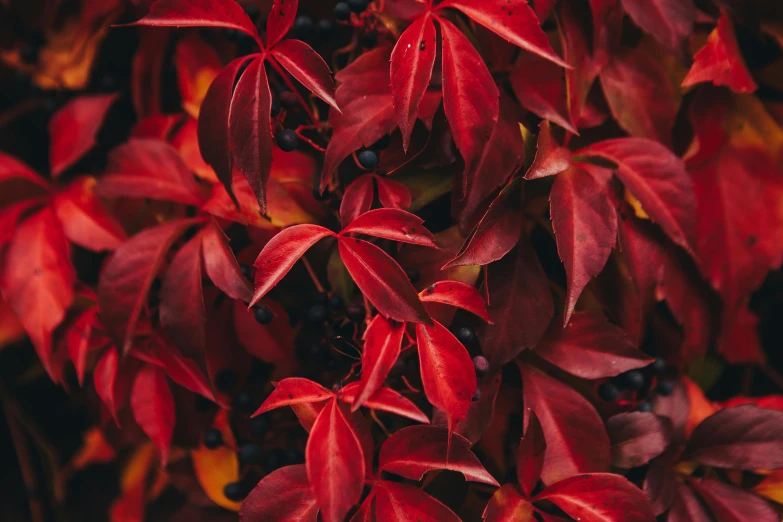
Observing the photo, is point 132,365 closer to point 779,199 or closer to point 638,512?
point 638,512

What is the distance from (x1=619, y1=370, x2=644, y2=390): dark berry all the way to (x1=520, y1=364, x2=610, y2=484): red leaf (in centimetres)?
7

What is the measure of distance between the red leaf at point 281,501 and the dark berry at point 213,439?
0.16 metres

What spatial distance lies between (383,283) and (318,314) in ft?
0.36

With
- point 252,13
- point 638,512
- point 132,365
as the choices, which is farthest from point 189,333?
point 638,512

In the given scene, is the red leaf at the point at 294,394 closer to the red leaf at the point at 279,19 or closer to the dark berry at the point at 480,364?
the dark berry at the point at 480,364

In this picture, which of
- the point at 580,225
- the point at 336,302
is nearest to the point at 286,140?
the point at 336,302

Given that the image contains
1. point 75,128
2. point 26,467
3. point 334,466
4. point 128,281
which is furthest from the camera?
point 26,467

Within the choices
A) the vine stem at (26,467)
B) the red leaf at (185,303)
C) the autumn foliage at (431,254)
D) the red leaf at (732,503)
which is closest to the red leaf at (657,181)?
the autumn foliage at (431,254)

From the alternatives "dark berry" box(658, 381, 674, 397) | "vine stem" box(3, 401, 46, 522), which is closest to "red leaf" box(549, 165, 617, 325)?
"dark berry" box(658, 381, 674, 397)

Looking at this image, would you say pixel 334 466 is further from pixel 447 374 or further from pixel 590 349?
pixel 590 349

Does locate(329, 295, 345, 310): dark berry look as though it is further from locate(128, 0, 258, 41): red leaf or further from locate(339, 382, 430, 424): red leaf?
locate(128, 0, 258, 41): red leaf

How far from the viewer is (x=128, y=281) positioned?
0.56 metres

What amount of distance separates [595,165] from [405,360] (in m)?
0.23

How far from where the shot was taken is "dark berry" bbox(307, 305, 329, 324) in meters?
0.56
